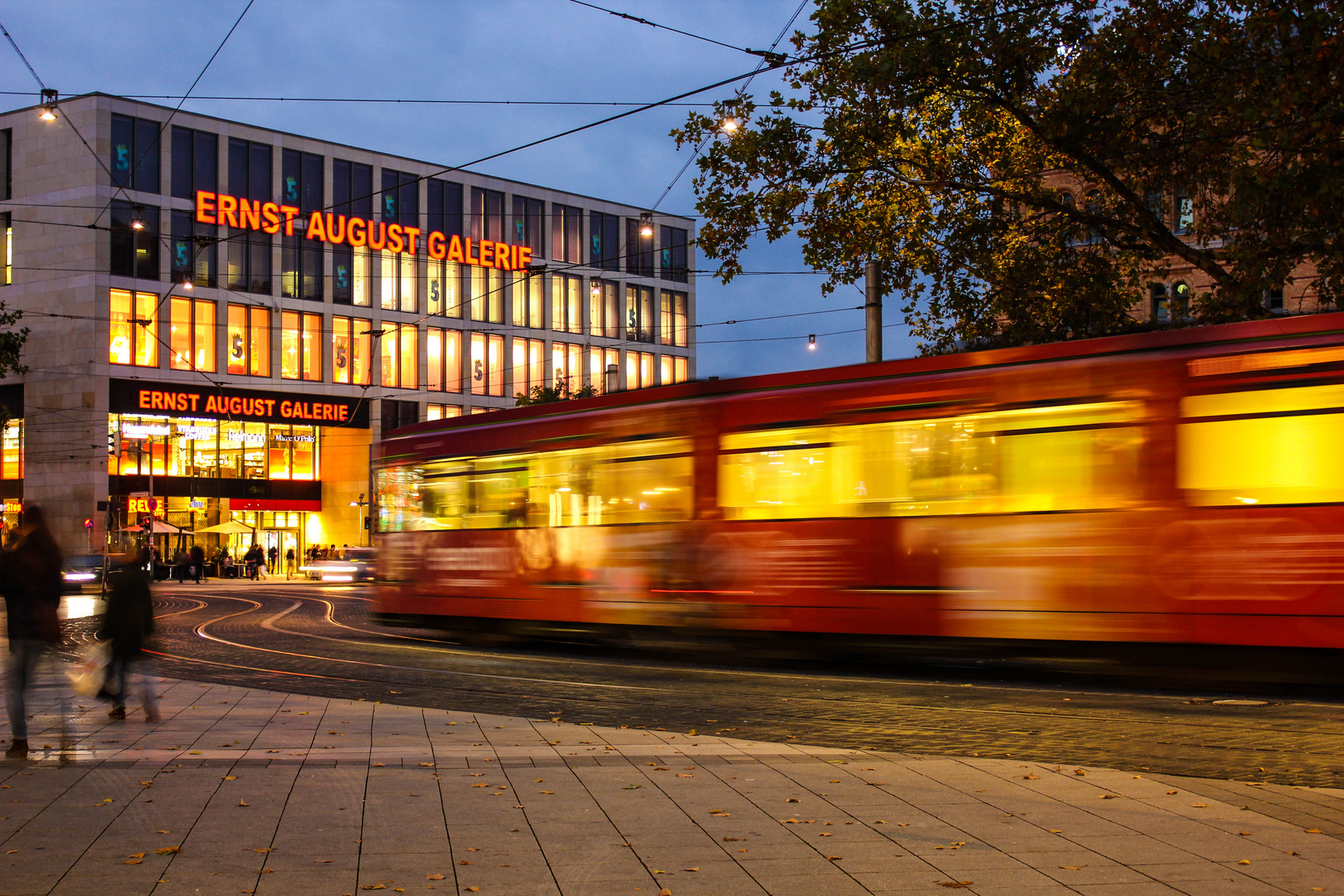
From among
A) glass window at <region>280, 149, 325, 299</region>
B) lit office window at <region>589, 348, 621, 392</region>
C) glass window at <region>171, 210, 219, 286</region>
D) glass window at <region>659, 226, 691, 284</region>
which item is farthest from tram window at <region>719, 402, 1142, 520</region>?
glass window at <region>659, 226, 691, 284</region>

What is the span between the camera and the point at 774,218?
848 inches

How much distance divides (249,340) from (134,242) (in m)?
6.80

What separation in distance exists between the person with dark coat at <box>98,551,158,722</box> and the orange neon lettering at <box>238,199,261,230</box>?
48.7 m

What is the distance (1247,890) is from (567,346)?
212 ft

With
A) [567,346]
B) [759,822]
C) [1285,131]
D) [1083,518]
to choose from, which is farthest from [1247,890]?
[567,346]

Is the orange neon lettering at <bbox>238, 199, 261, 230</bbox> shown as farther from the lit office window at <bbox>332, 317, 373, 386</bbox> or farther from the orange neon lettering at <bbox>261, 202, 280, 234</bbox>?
the lit office window at <bbox>332, 317, 373, 386</bbox>

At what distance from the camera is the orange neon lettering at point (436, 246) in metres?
62.2

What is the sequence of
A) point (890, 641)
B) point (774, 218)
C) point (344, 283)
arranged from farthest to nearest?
1. point (344, 283)
2. point (774, 218)
3. point (890, 641)

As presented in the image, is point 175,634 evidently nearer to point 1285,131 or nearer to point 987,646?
point 987,646

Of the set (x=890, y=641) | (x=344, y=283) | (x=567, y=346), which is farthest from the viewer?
(x=567, y=346)

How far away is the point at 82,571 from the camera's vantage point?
44.3 m

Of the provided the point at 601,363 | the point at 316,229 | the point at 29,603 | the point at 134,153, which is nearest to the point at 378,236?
the point at 316,229

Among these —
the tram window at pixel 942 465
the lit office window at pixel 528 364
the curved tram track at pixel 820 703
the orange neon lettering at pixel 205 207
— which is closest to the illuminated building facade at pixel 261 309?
the orange neon lettering at pixel 205 207

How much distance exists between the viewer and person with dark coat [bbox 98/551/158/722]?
10.7 metres
